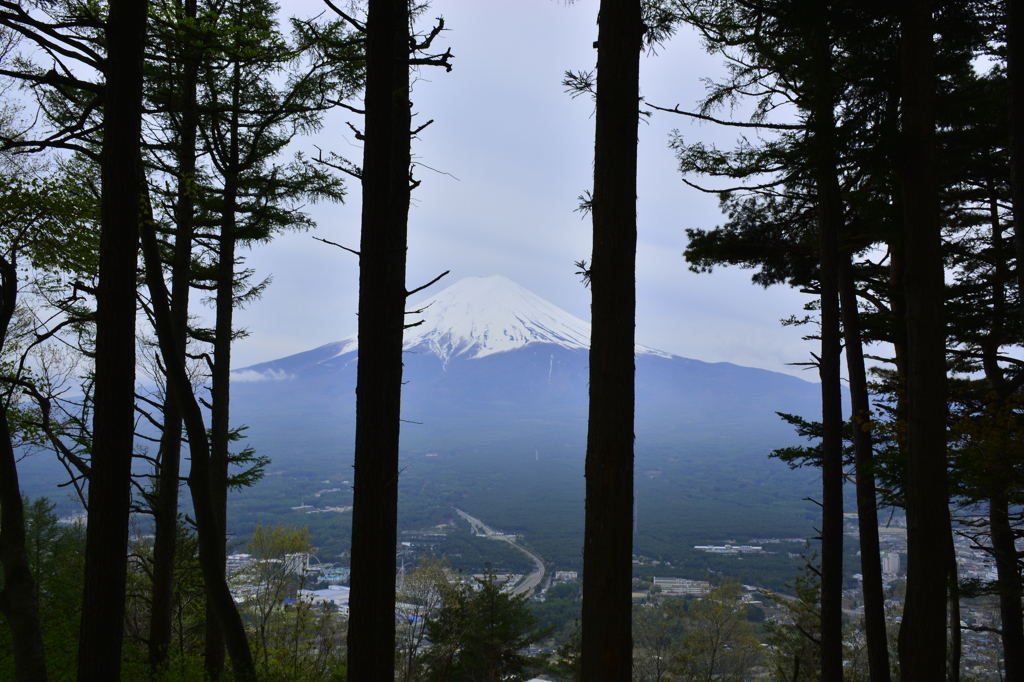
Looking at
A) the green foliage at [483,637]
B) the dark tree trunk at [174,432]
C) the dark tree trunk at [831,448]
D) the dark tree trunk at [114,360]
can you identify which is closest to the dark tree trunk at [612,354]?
the dark tree trunk at [114,360]

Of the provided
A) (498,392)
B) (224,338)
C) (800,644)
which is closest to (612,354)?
(224,338)

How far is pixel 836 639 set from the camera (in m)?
6.51

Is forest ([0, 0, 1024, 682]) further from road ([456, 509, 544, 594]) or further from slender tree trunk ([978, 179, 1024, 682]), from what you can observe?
road ([456, 509, 544, 594])

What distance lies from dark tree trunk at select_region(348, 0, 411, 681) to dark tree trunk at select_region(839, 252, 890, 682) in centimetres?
512

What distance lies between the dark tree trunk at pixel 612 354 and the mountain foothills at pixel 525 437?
135 inches

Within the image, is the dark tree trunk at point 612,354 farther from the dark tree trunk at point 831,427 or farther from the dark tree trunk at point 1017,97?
the dark tree trunk at point 831,427

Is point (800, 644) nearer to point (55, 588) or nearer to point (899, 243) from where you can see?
point (899, 243)

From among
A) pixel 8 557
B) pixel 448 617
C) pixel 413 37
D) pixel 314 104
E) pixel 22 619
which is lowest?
pixel 448 617

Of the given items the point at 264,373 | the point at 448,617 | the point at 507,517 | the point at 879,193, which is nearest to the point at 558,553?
the point at 507,517

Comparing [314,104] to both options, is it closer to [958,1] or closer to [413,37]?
[413,37]

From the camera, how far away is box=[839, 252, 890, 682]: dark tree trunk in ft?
21.6

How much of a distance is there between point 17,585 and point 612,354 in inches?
156

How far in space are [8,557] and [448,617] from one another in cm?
809

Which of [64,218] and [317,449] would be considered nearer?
[64,218]
